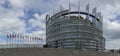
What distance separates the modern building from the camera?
104m

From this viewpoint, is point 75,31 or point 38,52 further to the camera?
point 75,31

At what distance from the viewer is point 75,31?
105000mm

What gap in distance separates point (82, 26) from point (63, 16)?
36.7 ft

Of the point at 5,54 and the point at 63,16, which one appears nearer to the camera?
the point at 5,54

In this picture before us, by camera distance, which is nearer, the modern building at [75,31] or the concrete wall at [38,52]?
the concrete wall at [38,52]

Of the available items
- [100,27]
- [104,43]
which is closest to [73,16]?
[100,27]

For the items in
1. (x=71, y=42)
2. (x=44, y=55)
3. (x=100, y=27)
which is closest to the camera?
(x=44, y=55)

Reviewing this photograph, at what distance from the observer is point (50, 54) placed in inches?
1563

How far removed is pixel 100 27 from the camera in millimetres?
118562

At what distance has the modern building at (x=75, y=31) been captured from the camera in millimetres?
104062

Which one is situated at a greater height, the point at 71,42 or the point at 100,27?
the point at 100,27

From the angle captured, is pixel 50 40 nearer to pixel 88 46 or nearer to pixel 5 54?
pixel 88 46

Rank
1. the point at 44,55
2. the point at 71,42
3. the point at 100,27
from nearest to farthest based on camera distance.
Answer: the point at 44,55 → the point at 71,42 → the point at 100,27

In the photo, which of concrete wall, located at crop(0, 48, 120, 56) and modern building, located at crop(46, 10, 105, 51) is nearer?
concrete wall, located at crop(0, 48, 120, 56)
